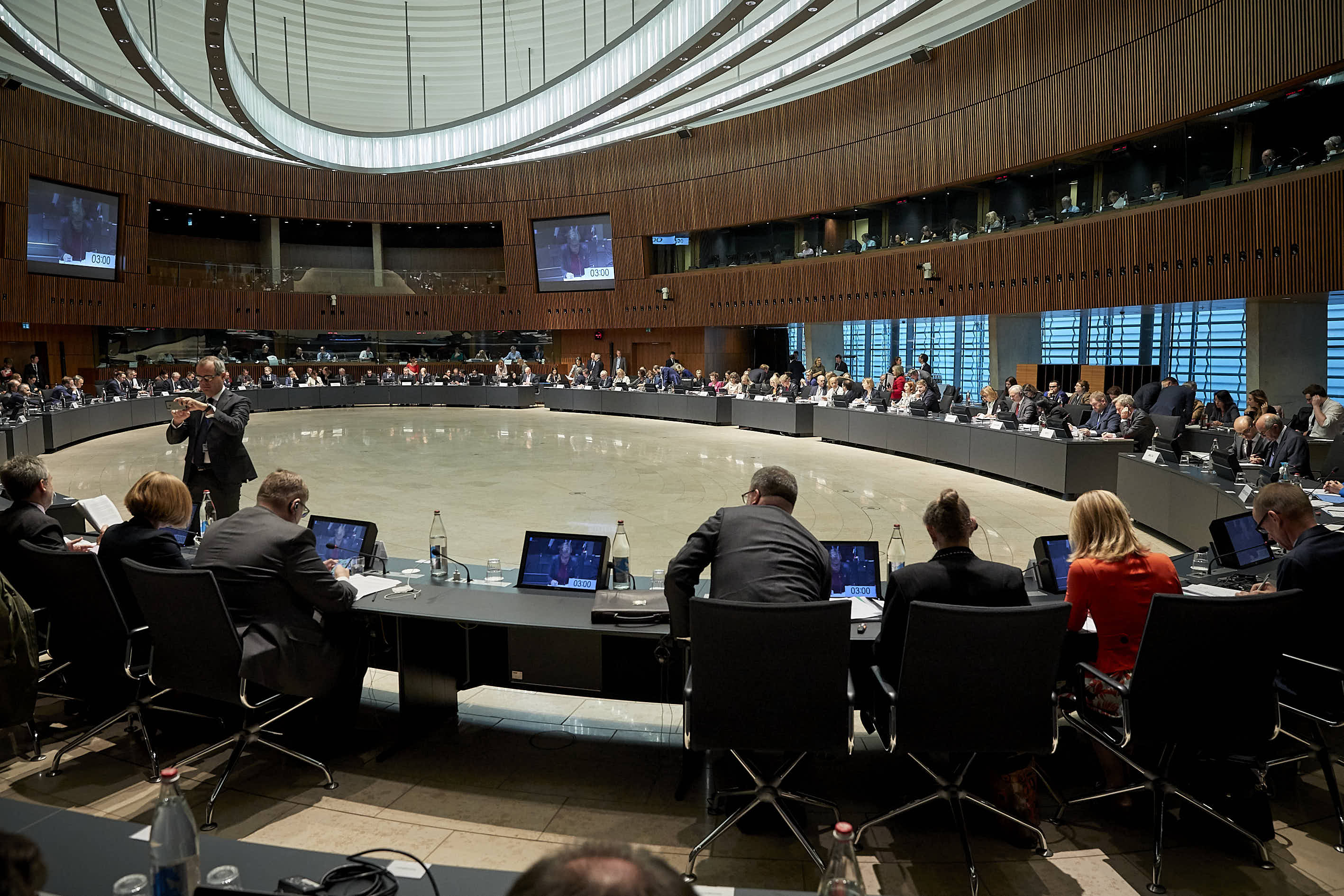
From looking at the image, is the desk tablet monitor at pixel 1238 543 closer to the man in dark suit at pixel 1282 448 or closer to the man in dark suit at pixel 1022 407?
the man in dark suit at pixel 1282 448

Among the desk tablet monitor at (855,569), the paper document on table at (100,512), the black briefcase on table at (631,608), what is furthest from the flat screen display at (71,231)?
the desk tablet monitor at (855,569)

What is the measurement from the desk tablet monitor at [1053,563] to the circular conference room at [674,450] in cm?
12

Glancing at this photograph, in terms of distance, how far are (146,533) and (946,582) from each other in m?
3.01

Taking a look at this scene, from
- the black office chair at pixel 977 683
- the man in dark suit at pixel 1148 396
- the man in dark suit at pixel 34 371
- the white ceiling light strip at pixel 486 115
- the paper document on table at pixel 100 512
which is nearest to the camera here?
the black office chair at pixel 977 683

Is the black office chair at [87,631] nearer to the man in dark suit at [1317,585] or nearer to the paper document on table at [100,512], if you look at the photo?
the paper document on table at [100,512]

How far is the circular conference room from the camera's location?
270 cm

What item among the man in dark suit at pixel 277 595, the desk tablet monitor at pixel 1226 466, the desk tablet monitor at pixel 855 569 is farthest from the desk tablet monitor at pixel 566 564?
the desk tablet monitor at pixel 1226 466

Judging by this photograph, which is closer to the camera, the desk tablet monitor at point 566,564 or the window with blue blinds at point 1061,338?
the desk tablet monitor at point 566,564

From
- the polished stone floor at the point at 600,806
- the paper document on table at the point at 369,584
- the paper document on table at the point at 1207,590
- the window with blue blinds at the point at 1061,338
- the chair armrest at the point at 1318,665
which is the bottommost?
the polished stone floor at the point at 600,806

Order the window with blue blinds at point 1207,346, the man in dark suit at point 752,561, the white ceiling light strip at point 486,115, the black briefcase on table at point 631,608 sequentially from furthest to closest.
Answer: the window with blue blinds at point 1207,346
the white ceiling light strip at point 486,115
the black briefcase on table at point 631,608
the man in dark suit at point 752,561

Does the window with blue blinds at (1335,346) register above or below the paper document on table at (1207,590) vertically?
above

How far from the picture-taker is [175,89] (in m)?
11.6

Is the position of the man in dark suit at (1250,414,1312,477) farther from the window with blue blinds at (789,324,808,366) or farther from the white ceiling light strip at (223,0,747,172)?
the window with blue blinds at (789,324,808,366)

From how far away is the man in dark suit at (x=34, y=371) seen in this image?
1680 centimetres
